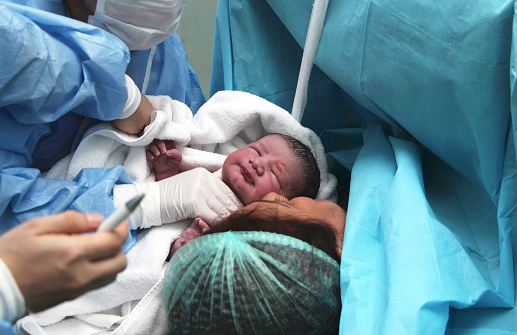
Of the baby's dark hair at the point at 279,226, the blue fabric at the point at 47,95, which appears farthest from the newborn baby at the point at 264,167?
the baby's dark hair at the point at 279,226

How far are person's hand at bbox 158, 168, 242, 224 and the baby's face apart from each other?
0.03 meters

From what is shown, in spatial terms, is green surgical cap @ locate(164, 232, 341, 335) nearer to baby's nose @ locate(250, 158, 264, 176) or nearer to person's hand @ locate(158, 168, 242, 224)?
person's hand @ locate(158, 168, 242, 224)

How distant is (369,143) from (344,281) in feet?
1.32

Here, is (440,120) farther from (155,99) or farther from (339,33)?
(155,99)

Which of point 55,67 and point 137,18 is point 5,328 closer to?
point 55,67

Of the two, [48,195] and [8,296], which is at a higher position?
[8,296]

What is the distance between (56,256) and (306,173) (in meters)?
0.71

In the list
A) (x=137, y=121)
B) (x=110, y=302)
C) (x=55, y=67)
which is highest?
(x=55, y=67)

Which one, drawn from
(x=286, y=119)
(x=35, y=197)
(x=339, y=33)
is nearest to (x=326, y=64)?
(x=339, y=33)

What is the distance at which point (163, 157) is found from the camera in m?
1.01

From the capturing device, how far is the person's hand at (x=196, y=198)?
901 mm

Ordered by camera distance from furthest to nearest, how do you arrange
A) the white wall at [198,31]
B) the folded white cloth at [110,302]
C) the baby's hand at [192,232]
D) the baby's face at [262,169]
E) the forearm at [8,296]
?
the white wall at [198,31]
the baby's face at [262,169]
the baby's hand at [192,232]
the folded white cloth at [110,302]
the forearm at [8,296]

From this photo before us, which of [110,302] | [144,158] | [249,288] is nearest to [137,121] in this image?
[144,158]

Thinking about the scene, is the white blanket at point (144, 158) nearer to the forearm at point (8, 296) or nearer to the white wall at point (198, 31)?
the forearm at point (8, 296)
